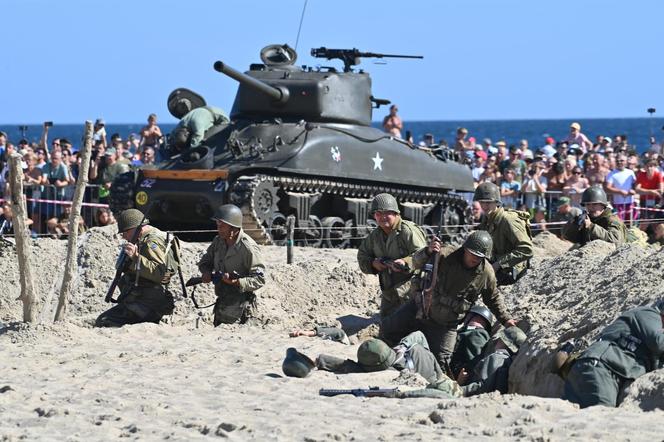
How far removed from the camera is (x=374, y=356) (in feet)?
38.6

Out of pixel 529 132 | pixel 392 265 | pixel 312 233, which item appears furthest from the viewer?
pixel 529 132

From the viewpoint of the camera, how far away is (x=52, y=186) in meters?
22.6

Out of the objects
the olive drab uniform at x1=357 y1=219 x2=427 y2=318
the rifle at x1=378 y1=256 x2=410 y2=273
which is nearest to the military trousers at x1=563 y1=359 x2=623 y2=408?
the rifle at x1=378 y1=256 x2=410 y2=273

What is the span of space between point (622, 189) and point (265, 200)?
17.9ft

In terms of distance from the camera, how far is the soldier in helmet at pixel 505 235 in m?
14.7

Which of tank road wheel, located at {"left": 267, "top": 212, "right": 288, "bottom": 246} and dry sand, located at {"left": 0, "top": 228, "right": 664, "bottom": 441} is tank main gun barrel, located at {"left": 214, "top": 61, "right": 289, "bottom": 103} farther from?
dry sand, located at {"left": 0, "top": 228, "right": 664, "bottom": 441}

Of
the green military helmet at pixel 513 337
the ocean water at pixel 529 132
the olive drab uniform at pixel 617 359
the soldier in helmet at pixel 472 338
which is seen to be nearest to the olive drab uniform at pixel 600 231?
the soldier in helmet at pixel 472 338

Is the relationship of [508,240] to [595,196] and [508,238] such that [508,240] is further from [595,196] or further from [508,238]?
[595,196]

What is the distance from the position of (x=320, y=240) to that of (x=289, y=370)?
10344 millimetres

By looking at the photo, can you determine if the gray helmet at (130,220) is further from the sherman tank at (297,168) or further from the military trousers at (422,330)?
the sherman tank at (297,168)

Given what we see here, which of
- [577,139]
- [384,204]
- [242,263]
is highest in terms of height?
[577,139]

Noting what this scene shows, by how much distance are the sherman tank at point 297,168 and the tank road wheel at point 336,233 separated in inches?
0.6

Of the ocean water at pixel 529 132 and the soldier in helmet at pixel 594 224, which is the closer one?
the soldier in helmet at pixel 594 224

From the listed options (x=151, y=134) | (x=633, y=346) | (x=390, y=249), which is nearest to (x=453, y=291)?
(x=390, y=249)
